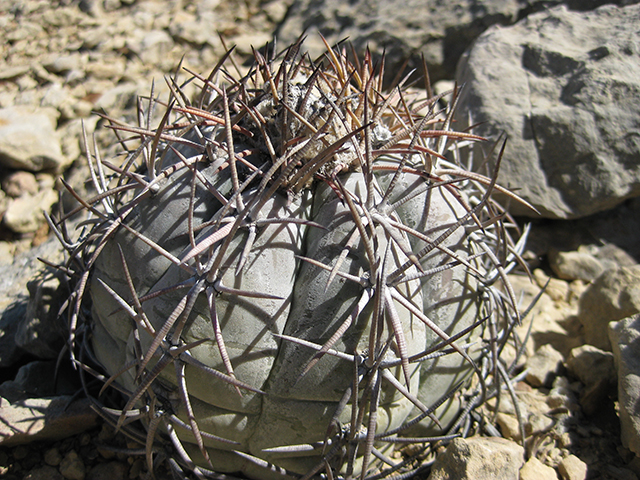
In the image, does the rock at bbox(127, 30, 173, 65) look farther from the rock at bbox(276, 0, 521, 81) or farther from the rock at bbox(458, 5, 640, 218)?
the rock at bbox(458, 5, 640, 218)

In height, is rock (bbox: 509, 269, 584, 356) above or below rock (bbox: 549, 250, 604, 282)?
below

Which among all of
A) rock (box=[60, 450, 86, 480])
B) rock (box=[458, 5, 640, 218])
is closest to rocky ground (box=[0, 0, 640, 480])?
rock (box=[60, 450, 86, 480])

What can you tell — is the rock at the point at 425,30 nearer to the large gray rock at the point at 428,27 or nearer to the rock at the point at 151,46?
the large gray rock at the point at 428,27

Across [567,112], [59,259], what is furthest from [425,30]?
[59,259]

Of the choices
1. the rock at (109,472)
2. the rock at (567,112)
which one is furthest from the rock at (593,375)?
the rock at (109,472)

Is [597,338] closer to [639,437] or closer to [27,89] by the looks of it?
[639,437]

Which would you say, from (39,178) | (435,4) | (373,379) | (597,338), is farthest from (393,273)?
(435,4)
